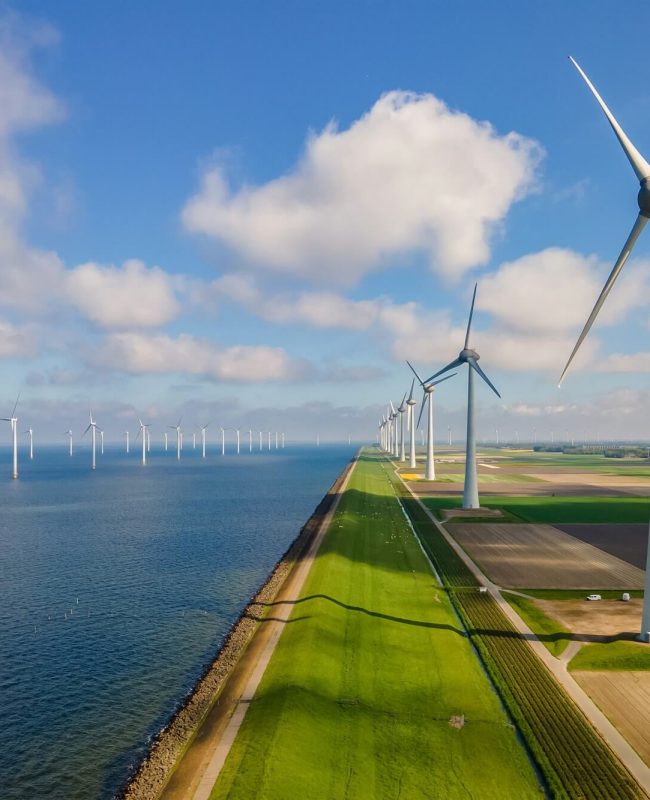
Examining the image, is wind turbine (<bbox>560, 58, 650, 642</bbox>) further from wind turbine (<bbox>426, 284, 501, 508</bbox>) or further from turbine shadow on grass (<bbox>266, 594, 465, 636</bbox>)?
wind turbine (<bbox>426, 284, 501, 508</bbox>)

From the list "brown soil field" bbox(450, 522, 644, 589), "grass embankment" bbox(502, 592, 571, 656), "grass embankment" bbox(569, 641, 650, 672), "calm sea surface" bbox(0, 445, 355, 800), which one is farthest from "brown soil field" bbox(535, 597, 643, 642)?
"calm sea surface" bbox(0, 445, 355, 800)

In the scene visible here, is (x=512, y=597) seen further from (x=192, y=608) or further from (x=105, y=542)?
(x=105, y=542)

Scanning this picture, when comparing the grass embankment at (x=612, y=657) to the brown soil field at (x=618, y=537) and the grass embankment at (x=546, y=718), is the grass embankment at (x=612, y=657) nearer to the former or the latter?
the grass embankment at (x=546, y=718)

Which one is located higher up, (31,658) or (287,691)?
(287,691)

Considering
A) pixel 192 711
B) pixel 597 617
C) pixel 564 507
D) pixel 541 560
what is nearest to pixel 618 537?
pixel 541 560

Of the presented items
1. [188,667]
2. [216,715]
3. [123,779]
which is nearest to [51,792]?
[123,779]

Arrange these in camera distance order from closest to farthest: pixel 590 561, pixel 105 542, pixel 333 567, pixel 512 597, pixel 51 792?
pixel 51 792, pixel 512 597, pixel 333 567, pixel 590 561, pixel 105 542
